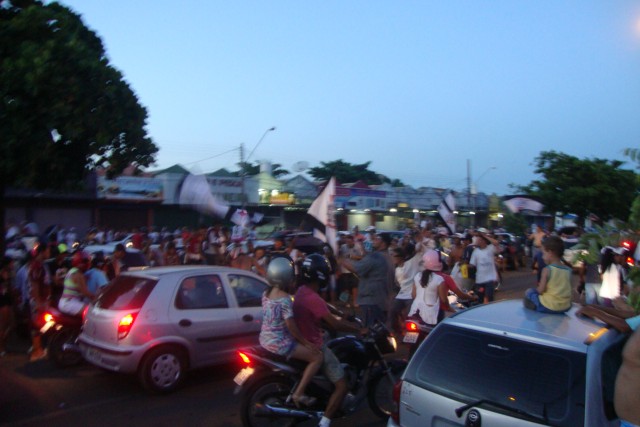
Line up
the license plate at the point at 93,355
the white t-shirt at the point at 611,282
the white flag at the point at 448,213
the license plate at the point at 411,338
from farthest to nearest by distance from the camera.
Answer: the white flag at the point at 448,213 < the white t-shirt at the point at 611,282 < the license plate at the point at 93,355 < the license plate at the point at 411,338

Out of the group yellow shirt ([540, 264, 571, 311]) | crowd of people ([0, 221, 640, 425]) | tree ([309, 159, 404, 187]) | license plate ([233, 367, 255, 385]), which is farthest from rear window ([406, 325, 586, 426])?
tree ([309, 159, 404, 187])

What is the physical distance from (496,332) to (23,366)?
694 centimetres

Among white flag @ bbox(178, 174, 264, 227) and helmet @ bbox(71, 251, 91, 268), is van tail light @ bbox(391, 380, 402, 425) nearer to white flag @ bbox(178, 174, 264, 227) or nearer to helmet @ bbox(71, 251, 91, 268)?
helmet @ bbox(71, 251, 91, 268)

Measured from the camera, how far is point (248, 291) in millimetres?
7641

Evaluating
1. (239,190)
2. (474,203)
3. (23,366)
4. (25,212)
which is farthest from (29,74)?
(474,203)

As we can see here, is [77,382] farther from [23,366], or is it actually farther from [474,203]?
[474,203]

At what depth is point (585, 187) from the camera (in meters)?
28.2

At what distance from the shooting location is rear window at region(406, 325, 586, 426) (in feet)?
10.4

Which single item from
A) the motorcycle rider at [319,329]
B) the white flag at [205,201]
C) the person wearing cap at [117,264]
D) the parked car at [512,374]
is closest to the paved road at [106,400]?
the motorcycle rider at [319,329]

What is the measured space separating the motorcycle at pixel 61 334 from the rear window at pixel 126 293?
101 centimetres

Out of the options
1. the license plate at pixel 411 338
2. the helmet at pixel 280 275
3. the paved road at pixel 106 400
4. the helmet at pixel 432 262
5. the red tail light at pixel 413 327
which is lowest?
the paved road at pixel 106 400

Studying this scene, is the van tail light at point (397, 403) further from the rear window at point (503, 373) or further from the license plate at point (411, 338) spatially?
the license plate at point (411, 338)

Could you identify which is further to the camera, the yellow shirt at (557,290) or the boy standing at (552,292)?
the yellow shirt at (557,290)

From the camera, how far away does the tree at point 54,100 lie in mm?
8398
